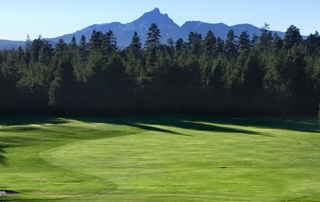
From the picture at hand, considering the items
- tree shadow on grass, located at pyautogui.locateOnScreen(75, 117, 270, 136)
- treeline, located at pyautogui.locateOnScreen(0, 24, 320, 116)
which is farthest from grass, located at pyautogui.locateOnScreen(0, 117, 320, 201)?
treeline, located at pyautogui.locateOnScreen(0, 24, 320, 116)

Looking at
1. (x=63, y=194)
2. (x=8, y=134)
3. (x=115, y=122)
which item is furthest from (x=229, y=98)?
(x=63, y=194)

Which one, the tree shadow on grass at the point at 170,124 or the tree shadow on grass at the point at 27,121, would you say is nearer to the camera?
the tree shadow on grass at the point at 170,124

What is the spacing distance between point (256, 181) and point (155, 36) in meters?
139

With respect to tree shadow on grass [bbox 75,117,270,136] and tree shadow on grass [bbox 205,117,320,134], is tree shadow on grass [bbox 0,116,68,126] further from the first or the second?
tree shadow on grass [bbox 205,117,320,134]

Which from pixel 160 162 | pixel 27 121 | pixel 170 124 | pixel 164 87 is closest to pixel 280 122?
pixel 170 124

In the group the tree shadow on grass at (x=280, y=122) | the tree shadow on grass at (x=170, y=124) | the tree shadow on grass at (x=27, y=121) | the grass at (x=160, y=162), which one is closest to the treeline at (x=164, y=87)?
the tree shadow on grass at (x=280, y=122)

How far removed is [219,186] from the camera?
34562 millimetres

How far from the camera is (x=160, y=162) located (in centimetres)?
4831

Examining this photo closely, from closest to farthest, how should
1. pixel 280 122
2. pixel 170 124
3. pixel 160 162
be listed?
1. pixel 160 162
2. pixel 170 124
3. pixel 280 122

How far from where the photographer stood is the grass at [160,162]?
31.7m

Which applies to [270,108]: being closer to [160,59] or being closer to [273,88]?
[273,88]

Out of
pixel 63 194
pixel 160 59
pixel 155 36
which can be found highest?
pixel 155 36

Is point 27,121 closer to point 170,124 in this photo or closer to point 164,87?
point 170,124

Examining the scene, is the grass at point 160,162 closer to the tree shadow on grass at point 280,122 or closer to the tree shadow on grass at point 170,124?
the tree shadow on grass at point 170,124
